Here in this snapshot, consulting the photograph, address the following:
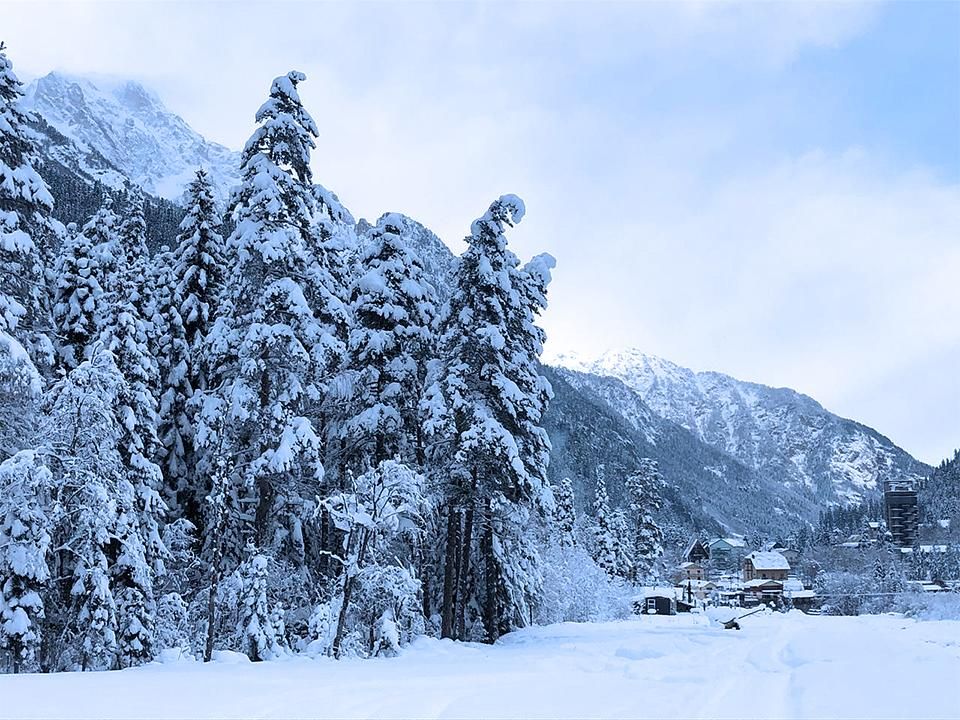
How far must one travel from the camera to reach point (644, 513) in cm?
7700

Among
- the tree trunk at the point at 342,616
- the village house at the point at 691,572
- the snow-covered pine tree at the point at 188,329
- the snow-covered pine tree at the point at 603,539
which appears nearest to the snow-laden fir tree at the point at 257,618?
the tree trunk at the point at 342,616

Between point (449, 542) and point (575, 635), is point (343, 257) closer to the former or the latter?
point (449, 542)

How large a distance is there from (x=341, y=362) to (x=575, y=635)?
41.0 feet

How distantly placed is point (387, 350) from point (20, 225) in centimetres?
1084

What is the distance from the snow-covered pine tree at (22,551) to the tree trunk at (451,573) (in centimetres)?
1184

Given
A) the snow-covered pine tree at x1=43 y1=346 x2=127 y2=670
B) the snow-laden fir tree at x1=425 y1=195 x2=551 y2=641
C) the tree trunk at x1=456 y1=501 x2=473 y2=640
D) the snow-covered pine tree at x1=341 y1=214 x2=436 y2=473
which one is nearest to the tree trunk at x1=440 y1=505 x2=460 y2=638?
the snow-laden fir tree at x1=425 y1=195 x2=551 y2=641

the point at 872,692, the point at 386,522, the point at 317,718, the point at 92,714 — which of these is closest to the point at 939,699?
the point at 872,692

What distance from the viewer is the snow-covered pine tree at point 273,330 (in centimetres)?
1969

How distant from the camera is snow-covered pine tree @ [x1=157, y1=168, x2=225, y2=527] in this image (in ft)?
79.3

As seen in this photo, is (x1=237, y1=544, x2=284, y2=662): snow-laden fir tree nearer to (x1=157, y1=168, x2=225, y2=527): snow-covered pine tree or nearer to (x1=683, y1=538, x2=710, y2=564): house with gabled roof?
(x1=157, y1=168, x2=225, y2=527): snow-covered pine tree

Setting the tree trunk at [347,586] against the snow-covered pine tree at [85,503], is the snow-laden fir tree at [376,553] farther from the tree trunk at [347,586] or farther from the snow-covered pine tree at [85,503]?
the snow-covered pine tree at [85,503]

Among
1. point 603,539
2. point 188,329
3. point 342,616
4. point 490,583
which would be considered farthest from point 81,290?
point 603,539

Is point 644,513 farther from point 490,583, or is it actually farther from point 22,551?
point 22,551

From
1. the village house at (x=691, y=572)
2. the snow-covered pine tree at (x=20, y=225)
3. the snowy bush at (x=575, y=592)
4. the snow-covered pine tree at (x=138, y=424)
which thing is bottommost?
the village house at (x=691, y=572)
